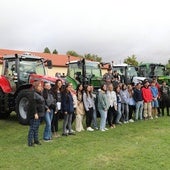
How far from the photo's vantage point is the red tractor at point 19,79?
514 inches

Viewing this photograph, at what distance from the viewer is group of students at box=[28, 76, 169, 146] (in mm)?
9461

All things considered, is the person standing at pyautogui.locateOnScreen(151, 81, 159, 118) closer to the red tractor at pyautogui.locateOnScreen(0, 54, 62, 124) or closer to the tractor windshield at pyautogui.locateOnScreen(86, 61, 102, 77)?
the tractor windshield at pyautogui.locateOnScreen(86, 61, 102, 77)

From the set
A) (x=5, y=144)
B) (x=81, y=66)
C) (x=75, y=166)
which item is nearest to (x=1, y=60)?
(x=81, y=66)

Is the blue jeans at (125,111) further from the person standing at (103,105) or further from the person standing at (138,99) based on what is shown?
the person standing at (103,105)

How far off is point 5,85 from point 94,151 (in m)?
6.70

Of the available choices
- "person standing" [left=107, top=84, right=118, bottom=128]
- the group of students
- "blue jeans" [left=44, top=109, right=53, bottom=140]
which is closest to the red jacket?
the group of students

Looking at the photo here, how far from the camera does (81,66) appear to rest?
1703 cm

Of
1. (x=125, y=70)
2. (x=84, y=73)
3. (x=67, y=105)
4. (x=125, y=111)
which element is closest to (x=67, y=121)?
(x=67, y=105)

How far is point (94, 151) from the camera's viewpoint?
8.56m

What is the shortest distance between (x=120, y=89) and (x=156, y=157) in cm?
593

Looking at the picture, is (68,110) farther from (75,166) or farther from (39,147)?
(75,166)

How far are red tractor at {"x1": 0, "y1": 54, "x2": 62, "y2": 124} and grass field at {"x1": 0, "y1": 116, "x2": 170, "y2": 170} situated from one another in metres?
1.42

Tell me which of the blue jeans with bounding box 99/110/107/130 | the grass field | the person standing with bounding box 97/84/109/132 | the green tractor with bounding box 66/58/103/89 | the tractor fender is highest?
the green tractor with bounding box 66/58/103/89

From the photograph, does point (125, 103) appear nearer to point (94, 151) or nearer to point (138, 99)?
point (138, 99)
